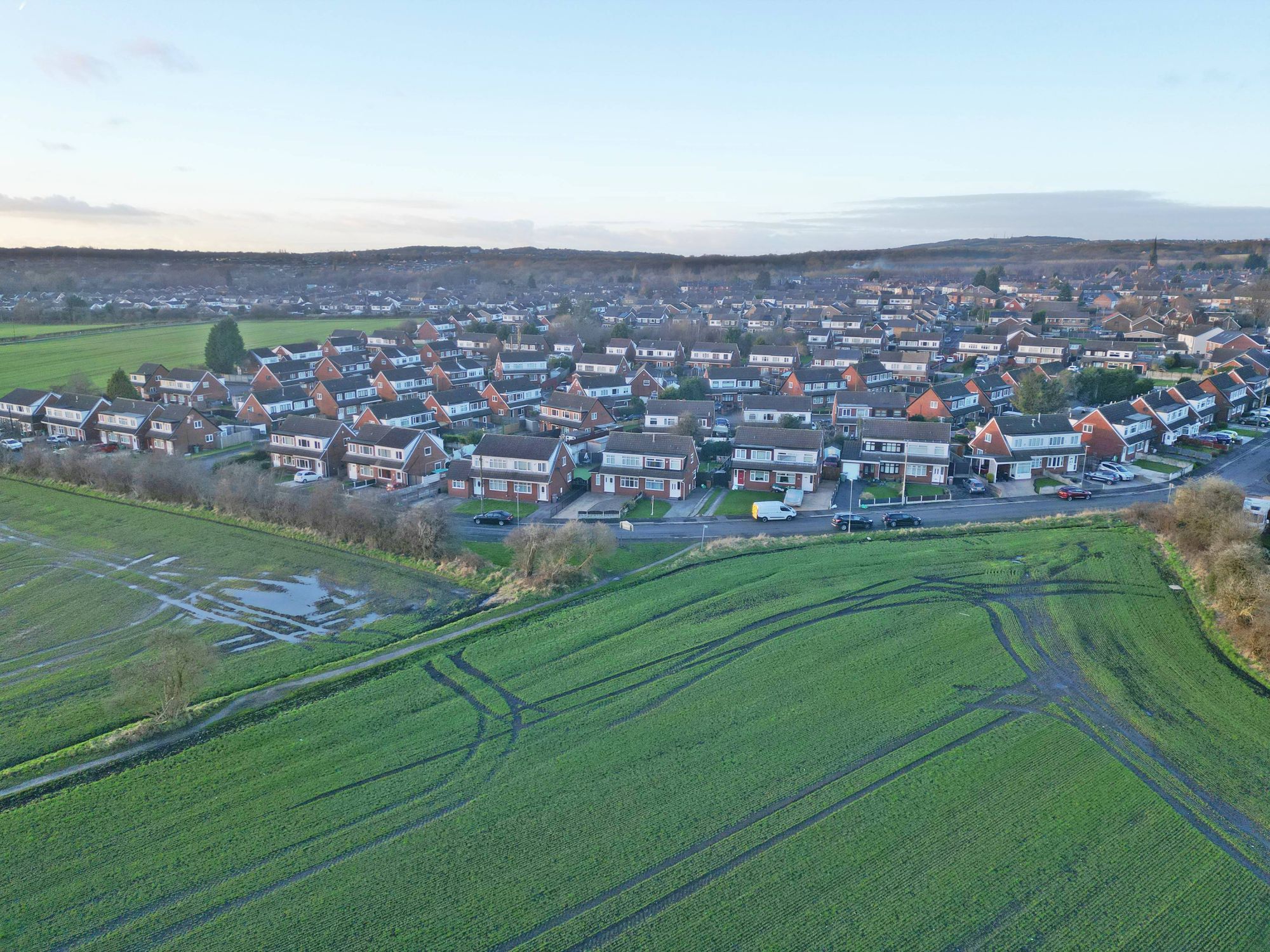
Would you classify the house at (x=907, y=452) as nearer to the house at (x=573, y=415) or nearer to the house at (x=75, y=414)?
the house at (x=573, y=415)

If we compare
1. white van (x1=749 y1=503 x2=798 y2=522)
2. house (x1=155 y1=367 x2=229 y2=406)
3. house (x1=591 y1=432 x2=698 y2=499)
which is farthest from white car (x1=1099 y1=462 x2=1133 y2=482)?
house (x1=155 y1=367 x2=229 y2=406)

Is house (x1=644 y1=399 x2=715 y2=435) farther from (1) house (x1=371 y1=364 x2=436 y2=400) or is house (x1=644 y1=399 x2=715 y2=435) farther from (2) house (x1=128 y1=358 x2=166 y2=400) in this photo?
(2) house (x1=128 y1=358 x2=166 y2=400)

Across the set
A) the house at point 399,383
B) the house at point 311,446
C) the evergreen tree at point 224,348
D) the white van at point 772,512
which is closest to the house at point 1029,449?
the white van at point 772,512

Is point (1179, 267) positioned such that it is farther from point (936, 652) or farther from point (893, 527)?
point (936, 652)

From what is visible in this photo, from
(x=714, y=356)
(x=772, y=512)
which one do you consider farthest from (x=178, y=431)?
(x=714, y=356)

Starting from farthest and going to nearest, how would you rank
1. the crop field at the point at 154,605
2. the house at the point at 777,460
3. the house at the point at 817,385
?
the house at the point at 817,385 → the house at the point at 777,460 → the crop field at the point at 154,605

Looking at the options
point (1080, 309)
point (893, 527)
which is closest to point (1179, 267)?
point (1080, 309)
